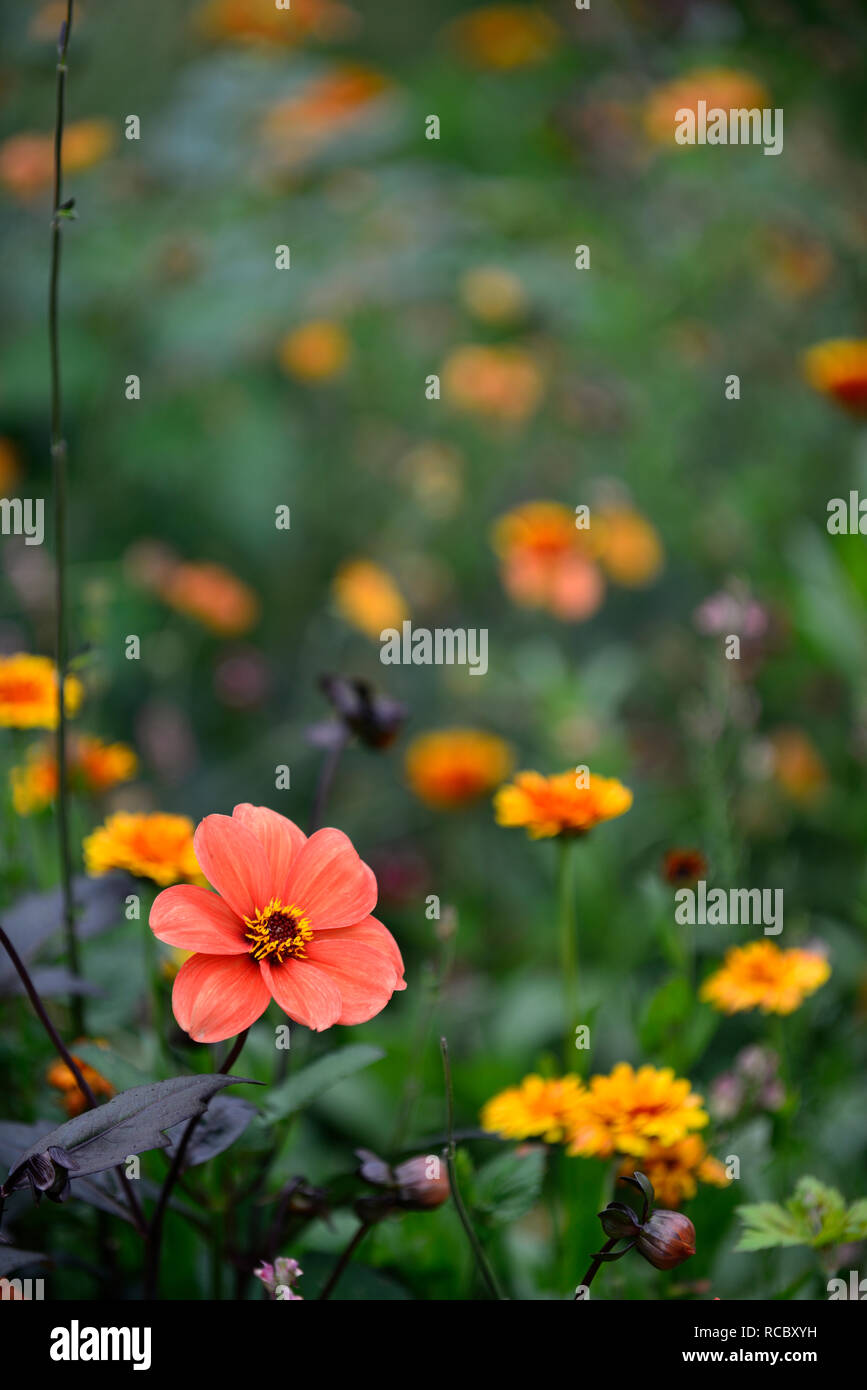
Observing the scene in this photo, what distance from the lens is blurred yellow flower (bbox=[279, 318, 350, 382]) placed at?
1.53 metres

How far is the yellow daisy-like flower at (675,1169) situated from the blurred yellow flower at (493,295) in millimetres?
1244

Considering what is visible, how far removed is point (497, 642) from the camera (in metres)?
1.48

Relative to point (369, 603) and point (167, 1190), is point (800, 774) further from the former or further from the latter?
point (167, 1190)

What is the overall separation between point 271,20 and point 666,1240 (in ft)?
5.76

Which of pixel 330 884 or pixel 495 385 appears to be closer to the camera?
pixel 330 884

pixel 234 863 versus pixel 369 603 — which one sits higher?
pixel 369 603

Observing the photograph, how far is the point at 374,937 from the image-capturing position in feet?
1.41

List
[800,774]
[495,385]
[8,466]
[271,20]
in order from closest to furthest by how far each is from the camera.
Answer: [800,774], [8,466], [495,385], [271,20]

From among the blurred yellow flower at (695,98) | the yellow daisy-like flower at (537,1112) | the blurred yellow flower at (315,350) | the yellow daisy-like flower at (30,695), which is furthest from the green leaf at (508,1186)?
the blurred yellow flower at (695,98)

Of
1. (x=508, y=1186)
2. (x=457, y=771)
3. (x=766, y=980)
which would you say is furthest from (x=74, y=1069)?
(x=457, y=771)

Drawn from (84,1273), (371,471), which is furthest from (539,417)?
(84,1273)

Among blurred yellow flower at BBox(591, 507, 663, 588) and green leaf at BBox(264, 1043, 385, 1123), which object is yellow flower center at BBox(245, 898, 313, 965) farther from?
blurred yellow flower at BBox(591, 507, 663, 588)

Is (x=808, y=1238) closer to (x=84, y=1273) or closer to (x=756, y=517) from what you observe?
(x=84, y=1273)
